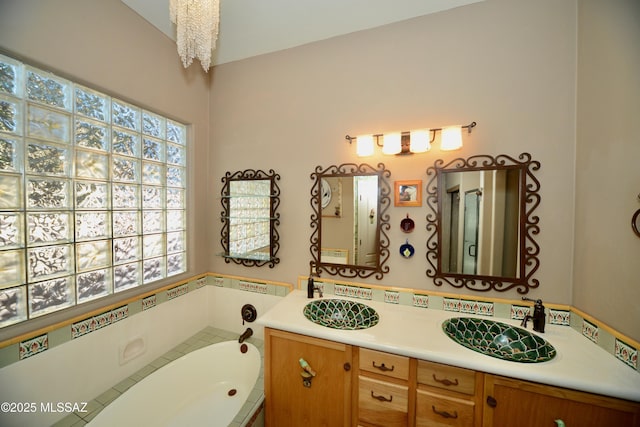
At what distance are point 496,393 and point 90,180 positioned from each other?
2343 millimetres

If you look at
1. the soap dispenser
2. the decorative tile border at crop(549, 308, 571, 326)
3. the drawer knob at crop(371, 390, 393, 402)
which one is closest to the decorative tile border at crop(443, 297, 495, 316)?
the decorative tile border at crop(549, 308, 571, 326)

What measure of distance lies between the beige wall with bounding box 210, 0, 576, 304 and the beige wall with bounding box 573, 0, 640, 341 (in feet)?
0.25

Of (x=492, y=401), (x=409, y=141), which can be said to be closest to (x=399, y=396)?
(x=492, y=401)

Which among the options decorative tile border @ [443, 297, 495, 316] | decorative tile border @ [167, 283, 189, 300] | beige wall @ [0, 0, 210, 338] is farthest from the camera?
decorative tile border @ [167, 283, 189, 300]

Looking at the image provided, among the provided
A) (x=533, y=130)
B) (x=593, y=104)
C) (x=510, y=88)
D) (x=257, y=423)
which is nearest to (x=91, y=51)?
(x=257, y=423)

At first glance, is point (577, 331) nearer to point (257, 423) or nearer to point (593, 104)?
point (593, 104)

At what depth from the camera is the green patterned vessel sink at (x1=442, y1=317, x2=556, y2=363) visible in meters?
1.20

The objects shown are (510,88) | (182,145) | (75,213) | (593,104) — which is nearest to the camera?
(593,104)

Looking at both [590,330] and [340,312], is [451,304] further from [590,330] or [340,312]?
[340,312]

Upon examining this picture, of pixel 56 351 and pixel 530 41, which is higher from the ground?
pixel 530 41

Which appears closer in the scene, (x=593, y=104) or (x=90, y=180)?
(x=593, y=104)

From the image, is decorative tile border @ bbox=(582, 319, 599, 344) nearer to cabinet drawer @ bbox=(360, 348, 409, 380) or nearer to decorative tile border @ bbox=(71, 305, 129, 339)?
cabinet drawer @ bbox=(360, 348, 409, 380)

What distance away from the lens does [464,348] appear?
1.09 m

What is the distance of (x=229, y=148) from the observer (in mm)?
2053
